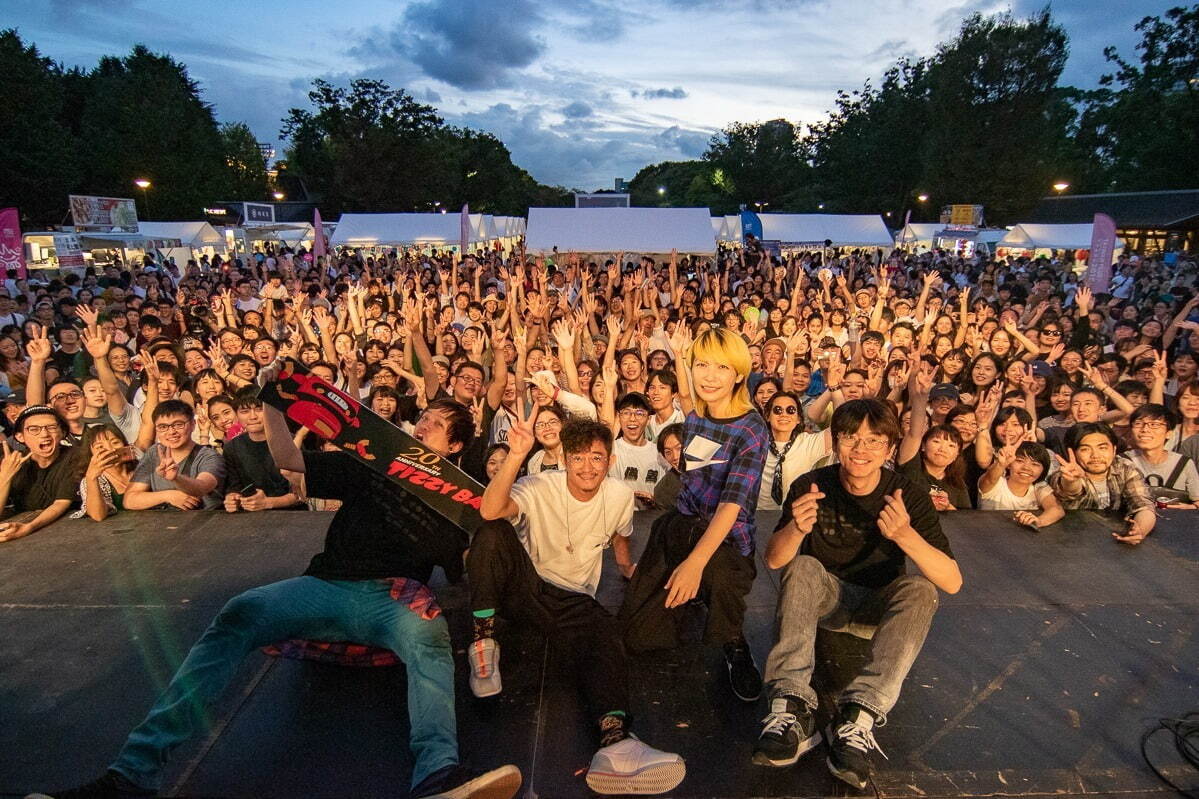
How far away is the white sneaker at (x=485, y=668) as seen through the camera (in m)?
2.68

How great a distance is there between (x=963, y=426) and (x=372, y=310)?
24.4ft

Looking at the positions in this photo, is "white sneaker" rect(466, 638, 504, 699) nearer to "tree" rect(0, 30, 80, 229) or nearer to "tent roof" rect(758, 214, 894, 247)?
"tent roof" rect(758, 214, 894, 247)

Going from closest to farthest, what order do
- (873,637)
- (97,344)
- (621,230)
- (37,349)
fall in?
(873,637)
(37,349)
(97,344)
(621,230)

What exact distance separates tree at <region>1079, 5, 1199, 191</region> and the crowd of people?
42327 millimetres

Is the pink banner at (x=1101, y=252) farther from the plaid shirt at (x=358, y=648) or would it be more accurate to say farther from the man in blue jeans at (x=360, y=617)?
the plaid shirt at (x=358, y=648)

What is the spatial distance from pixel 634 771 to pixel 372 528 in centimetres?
144

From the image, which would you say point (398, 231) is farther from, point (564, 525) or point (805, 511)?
point (805, 511)

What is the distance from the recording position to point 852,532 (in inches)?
112

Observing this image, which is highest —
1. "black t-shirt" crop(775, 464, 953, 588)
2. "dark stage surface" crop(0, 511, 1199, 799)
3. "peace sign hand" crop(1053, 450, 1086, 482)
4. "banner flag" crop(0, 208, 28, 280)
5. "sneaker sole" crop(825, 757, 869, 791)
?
"banner flag" crop(0, 208, 28, 280)

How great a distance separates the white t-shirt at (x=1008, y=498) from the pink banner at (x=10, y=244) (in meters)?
15.7

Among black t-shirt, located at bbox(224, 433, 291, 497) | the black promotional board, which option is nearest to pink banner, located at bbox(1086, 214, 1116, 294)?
the black promotional board

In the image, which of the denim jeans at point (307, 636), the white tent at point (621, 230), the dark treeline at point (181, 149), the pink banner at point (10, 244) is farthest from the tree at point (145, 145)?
the denim jeans at point (307, 636)

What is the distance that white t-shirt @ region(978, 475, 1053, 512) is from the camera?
15.1ft

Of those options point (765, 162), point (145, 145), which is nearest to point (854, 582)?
point (145, 145)
